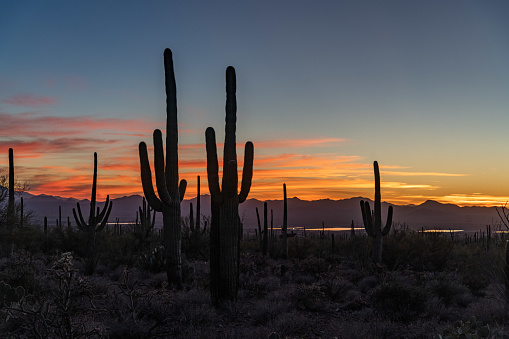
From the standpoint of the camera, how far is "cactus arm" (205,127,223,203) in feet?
38.2

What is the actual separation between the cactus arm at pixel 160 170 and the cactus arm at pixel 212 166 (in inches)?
106

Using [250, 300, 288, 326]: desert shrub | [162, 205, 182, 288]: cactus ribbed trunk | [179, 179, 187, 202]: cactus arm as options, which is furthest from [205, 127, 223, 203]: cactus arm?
[179, 179, 187, 202]: cactus arm

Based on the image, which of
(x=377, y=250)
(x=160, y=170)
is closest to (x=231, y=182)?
(x=160, y=170)

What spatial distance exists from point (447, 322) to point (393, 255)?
13256 mm

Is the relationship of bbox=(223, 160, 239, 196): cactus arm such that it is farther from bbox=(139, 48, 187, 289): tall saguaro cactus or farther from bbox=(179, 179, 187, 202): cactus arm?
bbox=(179, 179, 187, 202): cactus arm

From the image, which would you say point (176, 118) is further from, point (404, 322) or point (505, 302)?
point (505, 302)

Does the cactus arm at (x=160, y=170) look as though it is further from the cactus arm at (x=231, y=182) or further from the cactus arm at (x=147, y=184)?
the cactus arm at (x=231, y=182)

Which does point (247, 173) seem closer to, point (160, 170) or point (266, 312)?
point (160, 170)

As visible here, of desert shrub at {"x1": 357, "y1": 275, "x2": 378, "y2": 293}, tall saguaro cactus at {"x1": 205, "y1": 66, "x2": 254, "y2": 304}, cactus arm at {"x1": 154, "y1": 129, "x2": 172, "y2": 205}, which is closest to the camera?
tall saguaro cactus at {"x1": 205, "y1": 66, "x2": 254, "y2": 304}

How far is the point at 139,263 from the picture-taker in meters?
19.3

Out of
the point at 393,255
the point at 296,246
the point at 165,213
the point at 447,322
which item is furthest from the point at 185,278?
the point at 296,246

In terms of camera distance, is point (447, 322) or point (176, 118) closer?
point (447, 322)

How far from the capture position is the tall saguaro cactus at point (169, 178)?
569 inches

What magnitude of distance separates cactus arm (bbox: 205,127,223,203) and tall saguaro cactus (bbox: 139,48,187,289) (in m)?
2.66
